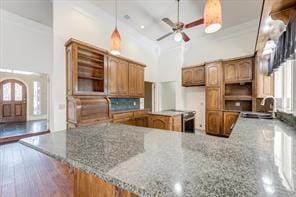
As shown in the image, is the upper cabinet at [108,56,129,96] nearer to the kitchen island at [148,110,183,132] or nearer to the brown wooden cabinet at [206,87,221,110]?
the kitchen island at [148,110,183,132]

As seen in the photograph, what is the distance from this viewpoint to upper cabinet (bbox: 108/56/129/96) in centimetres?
397

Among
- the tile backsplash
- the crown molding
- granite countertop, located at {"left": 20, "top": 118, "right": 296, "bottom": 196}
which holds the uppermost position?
the crown molding

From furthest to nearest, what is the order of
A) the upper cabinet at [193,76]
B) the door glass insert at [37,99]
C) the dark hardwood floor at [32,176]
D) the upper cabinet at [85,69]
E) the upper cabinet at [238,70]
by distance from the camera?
1. the door glass insert at [37,99]
2. the upper cabinet at [193,76]
3. the upper cabinet at [238,70]
4. the upper cabinet at [85,69]
5. the dark hardwood floor at [32,176]

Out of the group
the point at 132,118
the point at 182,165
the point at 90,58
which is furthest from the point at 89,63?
the point at 182,165

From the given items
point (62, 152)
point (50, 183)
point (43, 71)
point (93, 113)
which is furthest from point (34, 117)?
point (62, 152)

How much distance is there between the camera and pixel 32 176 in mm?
2438

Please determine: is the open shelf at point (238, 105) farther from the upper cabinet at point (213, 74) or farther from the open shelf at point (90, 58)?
the open shelf at point (90, 58)

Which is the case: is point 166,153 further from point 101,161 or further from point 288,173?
point 288,173

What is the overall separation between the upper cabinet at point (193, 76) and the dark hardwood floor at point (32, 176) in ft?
15.4

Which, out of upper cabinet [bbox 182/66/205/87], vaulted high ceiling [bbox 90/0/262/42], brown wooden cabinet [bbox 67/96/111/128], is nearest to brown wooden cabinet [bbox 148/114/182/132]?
brown wooden cabinet [bbox 67/96/111/128]

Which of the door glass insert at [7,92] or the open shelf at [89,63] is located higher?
the open shelf at [89,63]

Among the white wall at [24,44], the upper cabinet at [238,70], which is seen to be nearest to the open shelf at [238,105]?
the upper cabinet at [238,70]

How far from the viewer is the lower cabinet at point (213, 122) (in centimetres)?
494

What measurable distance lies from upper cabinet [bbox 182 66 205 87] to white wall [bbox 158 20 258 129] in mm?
238
